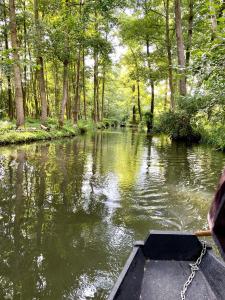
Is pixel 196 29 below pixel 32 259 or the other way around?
the other way around

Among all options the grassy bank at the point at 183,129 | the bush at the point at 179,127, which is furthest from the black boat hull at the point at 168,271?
the bush at the point at 179,127

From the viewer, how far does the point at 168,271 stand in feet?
9.02

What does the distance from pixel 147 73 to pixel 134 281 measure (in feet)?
73.3

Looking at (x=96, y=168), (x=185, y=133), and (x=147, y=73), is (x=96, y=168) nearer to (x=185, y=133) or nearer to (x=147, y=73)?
(x=185, y=133)

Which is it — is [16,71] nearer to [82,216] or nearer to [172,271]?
[82,216]

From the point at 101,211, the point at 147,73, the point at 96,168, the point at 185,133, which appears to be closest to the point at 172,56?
the point at 147,73

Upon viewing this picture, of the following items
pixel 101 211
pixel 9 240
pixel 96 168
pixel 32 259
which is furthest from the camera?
pixel 96 168

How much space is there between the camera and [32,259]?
10.8 ft

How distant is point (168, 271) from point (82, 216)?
2299mm

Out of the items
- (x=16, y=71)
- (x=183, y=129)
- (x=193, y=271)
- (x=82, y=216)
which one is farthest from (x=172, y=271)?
(x=183, y=129)

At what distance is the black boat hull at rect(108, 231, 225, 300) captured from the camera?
96.6 inches

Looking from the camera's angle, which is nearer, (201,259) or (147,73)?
(201,259)

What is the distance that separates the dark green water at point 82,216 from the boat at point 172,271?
0.45 m

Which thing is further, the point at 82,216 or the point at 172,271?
the point at 82,216
